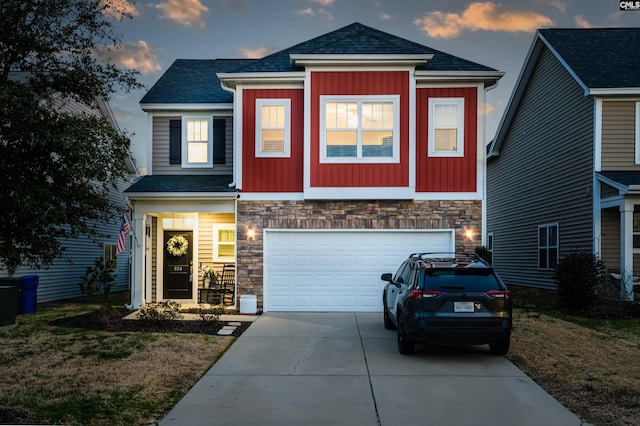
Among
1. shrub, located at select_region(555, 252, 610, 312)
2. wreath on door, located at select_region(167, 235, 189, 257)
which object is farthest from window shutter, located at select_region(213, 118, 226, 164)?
shrub, located at select_region(555, 252, 610, 312)

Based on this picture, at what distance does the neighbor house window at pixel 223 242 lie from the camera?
59.4ft

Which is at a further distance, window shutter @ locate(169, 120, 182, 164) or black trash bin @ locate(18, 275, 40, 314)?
window shutter @ locate(169, 120, 182, 164)

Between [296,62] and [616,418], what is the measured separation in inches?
442

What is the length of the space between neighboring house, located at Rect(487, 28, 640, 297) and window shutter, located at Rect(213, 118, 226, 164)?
10619 millimetres

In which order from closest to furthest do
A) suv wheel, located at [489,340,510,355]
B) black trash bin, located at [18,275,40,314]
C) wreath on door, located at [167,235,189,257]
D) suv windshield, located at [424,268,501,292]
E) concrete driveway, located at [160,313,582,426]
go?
concrete driveway, located at [160,313,582,426]
suv windshield, located at [424,268,501,292]
suv wheel, located at [489,340,510,355]
black trash bin, located at [18,275,40,314]
wreath on door, located at [167,235,189,257]

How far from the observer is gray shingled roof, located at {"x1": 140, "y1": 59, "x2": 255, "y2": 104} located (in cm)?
1772

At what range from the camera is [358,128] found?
50.1ft

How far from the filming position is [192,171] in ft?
58.3

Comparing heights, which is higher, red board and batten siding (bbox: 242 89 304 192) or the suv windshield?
red board and batten siding (bbox: 242 89 304 192)

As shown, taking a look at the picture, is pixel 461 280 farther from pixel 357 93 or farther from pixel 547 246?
pixel 547 246

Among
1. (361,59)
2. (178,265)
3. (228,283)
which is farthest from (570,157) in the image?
(178,265)

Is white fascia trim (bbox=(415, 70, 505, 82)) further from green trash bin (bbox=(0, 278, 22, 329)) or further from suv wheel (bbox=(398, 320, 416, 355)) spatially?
green trash bin (bbox=(0, 278, 22, 329))

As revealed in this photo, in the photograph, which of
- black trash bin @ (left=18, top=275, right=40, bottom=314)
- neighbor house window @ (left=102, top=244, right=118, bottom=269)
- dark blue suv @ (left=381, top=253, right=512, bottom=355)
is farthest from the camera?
neighbor house window @ (left=102, top=244, right=118, bottom=269)

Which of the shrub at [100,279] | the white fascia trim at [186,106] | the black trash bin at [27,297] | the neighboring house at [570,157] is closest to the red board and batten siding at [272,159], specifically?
the white fascia trim at [186,106]
